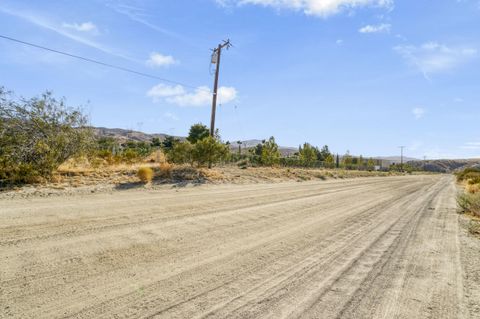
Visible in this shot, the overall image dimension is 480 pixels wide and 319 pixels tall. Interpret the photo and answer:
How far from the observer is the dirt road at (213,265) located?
357cm

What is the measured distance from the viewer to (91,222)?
692 centimetres

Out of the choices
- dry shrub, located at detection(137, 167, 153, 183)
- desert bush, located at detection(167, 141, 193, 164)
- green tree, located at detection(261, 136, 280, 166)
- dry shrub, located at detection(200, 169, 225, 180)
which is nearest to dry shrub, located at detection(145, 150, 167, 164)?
desert bush, located at detection(167, 141, 193, 164)

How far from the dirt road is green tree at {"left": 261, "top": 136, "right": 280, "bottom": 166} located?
2958cm

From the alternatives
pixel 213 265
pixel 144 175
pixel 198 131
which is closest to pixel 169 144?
pixel 198 131

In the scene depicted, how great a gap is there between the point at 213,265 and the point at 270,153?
117ft

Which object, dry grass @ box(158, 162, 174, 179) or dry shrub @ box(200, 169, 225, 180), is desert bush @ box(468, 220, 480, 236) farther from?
dry grass @ box(158, 162, 174, 179)

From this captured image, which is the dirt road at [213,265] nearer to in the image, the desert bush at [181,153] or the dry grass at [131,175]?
the dry grass at [131,175]

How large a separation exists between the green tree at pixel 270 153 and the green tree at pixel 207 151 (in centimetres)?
1868

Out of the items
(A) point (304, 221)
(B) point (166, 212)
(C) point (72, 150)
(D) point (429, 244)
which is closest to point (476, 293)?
(D) point (429, 244)

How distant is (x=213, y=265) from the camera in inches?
194

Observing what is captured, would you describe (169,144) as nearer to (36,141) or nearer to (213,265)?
(36,141)

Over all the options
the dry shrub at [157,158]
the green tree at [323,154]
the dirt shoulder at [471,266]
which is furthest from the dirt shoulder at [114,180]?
the green tree at [323,154]

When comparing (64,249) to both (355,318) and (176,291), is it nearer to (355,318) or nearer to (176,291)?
(176,291)

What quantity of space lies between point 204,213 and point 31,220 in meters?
4.00
